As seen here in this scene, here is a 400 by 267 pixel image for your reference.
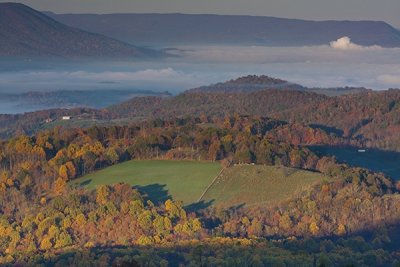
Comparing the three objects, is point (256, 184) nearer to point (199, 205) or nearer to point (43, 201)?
point (199, 205)

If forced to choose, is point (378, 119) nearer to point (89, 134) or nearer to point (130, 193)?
point (89, 134)

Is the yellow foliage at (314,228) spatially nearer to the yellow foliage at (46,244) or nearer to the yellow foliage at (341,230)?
the yellow foliage at (341,230)

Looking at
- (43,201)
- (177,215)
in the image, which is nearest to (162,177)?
(43,201)

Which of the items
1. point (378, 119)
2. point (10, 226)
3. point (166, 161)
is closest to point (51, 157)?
point (166, 161)

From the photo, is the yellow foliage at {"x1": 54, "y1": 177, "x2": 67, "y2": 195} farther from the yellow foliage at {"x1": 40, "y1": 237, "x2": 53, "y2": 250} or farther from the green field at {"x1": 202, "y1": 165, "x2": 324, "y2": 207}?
the yellow foliage at {"x1": 40, "y1": 237, "x2": 53, "y2": 250}

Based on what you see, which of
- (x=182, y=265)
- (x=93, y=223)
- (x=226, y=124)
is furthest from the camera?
(x=226, y=124)

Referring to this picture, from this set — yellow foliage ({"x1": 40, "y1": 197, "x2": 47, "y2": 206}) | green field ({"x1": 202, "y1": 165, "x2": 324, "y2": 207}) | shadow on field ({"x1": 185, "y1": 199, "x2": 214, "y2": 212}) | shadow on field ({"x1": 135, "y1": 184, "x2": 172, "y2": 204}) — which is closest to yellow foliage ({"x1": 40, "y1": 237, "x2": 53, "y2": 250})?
yellow foliage ({"x1": 40, "y1": 197, "x2": 47, "y2": 206})

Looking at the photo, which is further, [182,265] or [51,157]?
[51,157]
